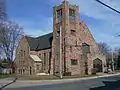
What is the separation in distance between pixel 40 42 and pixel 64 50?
701 inches

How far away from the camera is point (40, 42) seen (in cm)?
6825

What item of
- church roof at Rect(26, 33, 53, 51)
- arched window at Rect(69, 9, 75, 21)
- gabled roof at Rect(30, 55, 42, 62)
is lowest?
gabled roof at Rect(30, 55, 42, 62)

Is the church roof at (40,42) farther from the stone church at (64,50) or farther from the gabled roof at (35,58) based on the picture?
the gabled roof at (35,58)

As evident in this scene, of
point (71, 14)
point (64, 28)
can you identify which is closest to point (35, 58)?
point (64, 28)

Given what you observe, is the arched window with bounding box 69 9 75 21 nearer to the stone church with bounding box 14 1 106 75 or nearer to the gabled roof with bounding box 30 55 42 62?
the stone church with bounding box 14 1 106 75

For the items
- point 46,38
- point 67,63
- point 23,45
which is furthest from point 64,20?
point 23,45

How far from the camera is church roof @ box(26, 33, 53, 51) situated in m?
62.9

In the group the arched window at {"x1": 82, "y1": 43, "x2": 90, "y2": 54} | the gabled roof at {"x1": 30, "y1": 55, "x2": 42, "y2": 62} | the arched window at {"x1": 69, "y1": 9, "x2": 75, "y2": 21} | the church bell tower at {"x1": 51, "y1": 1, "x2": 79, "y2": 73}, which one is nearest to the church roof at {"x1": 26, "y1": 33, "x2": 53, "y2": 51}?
the gabled roof at {"x1": 30, "y1": 55, "x2": 42, "y2": 62}

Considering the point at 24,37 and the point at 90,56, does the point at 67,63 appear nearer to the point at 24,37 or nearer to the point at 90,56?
the point at 90,56

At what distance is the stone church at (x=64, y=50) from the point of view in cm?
5241

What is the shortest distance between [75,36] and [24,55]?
59.8 feet

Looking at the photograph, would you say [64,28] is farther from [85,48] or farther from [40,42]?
[40,42]

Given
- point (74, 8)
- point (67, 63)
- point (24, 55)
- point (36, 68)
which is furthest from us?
point (24, 55)

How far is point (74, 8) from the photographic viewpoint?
55.5 m
